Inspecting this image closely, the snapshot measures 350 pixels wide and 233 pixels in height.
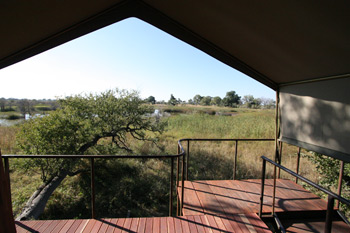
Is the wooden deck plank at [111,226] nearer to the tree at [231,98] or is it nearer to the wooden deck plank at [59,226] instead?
the wooden deck plank at [59,226]

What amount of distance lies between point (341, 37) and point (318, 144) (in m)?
1.35

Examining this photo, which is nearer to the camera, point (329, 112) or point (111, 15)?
point (329, 112)

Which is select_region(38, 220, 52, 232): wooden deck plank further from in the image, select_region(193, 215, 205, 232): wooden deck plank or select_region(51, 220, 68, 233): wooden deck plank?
select_region(193, 215, 205, 232): wooden deck plank

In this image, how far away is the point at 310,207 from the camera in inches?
101

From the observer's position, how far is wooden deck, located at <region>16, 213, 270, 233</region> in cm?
194

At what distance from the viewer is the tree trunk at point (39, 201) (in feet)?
16.8

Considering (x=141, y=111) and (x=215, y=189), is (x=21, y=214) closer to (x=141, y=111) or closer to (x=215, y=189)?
(x=141, y=111)

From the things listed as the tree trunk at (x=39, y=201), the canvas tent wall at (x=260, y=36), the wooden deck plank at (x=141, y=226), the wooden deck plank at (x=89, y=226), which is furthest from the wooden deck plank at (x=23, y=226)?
the tree trunk at (x=39, y=201)

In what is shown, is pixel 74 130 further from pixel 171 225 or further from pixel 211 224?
pixel 211 224

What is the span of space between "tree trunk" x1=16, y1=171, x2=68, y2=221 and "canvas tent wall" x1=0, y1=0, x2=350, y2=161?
5.24 m

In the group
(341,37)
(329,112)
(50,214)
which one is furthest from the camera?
(50,214)

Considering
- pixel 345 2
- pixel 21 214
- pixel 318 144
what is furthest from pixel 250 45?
pixel 21 214

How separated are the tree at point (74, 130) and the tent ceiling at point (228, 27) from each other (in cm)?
451

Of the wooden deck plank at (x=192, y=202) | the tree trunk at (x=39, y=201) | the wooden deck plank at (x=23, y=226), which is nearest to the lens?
the wooden deck plank at (x=23, y=226)
